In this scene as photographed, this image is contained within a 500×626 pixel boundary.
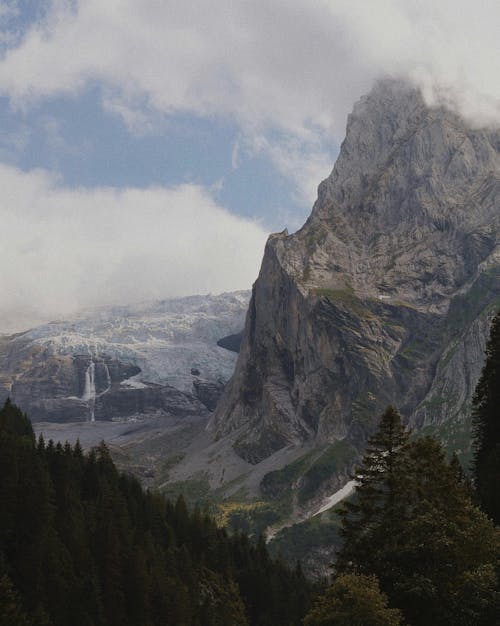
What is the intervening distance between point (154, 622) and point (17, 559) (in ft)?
75.7

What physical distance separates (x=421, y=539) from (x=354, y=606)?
6334mm

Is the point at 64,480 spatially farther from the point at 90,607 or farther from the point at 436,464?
the point at 436,464

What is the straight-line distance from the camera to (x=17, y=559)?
261ft

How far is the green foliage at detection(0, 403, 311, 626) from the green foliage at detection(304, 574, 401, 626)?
23344mm

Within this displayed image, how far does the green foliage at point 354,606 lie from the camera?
4562cm

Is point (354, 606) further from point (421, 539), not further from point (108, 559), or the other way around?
point (108, 559)

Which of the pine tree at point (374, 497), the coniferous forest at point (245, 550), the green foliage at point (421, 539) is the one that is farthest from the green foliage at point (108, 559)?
the green foliage at point (421, 539)

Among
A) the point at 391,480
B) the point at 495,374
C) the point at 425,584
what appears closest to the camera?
the point at 425,584

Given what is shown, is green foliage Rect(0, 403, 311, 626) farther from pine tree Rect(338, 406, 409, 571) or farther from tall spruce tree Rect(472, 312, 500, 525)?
tall spruce tree Rect(472, 312, 500, 525)

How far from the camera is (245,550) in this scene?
15650 centimetres

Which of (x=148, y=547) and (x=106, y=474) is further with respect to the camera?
(x=106, y=474)

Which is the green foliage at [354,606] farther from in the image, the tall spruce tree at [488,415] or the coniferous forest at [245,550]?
the tall spruce tree at [488,415]

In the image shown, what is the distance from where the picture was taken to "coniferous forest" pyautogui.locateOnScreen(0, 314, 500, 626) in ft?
159

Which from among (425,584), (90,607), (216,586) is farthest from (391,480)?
(216,586)
